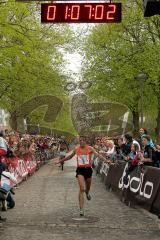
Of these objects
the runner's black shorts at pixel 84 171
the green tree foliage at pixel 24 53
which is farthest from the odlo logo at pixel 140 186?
the green tree foliage at pixel 24 53

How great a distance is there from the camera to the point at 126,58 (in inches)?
1460

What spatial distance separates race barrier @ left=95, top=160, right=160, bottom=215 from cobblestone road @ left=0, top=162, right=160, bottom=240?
0.89 ft

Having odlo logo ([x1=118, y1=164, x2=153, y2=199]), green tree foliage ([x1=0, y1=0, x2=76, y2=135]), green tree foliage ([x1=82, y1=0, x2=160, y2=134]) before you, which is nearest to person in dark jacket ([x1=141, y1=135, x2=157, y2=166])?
odlo logo ([x1=118, y1=164, x2=153, y2=199])

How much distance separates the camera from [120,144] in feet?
69.7

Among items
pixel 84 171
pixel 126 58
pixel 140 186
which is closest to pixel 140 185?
pixel 140 186

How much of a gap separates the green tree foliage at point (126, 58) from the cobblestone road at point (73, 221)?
20784mm

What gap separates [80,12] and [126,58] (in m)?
25.4

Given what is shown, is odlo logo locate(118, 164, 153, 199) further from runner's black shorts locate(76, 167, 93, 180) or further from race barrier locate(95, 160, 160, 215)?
runner's black shorts locate(76, 167, 93, 180)

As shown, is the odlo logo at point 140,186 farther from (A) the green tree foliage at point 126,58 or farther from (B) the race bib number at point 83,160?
(A) the green tree foliage at point 126,58

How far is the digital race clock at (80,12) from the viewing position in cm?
1190

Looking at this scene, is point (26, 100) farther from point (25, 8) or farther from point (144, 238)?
point (144, 238)

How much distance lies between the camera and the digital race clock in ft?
39.0

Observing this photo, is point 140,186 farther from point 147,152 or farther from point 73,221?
point 73,221

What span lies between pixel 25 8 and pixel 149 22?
11.3 metres
